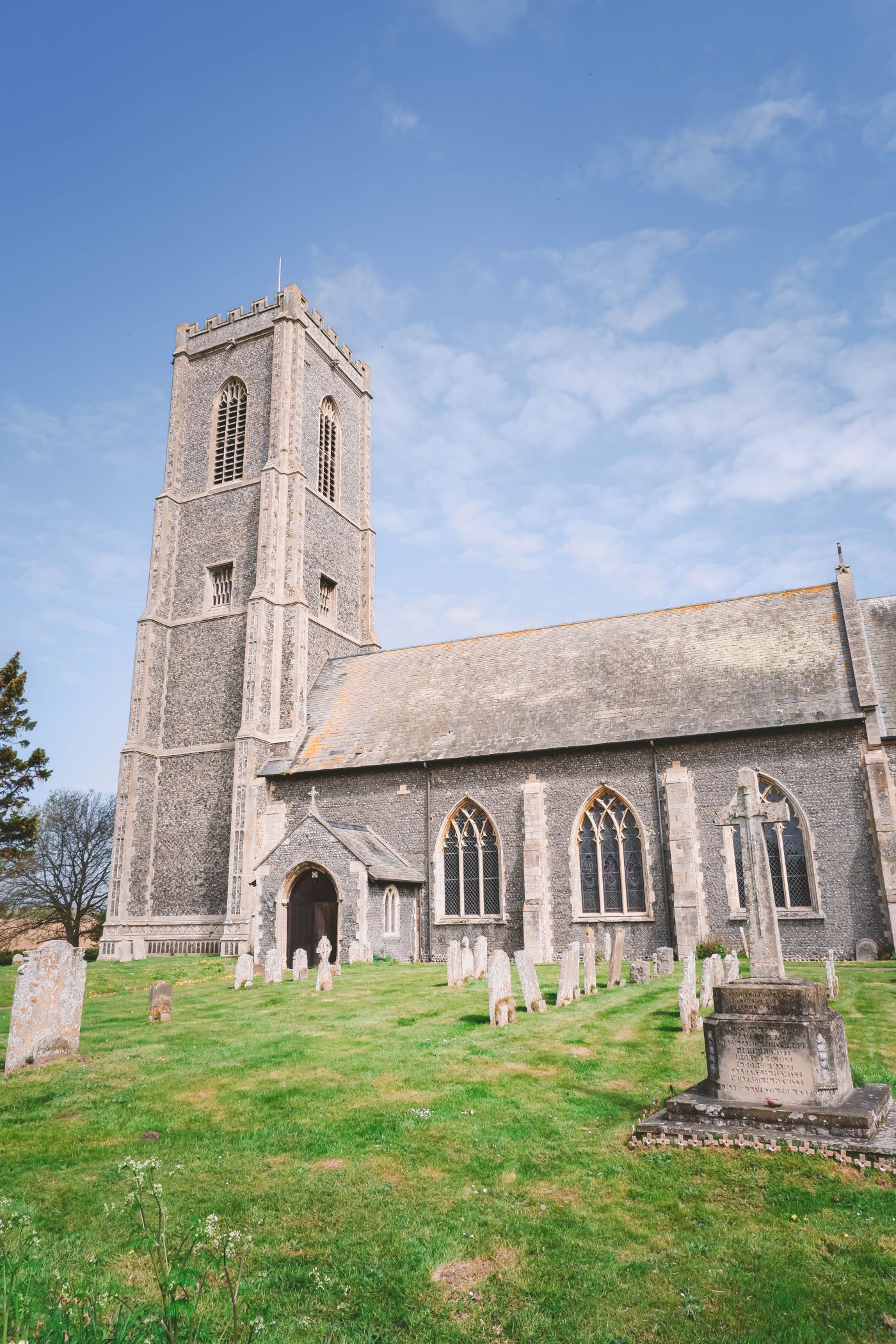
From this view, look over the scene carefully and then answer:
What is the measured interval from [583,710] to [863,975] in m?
9.54

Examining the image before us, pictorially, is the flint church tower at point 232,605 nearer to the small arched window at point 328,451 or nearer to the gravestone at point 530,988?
the small arched window at point 328,451

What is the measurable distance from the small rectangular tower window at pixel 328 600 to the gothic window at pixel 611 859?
13462 mm

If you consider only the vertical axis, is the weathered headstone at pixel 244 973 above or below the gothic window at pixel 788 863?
below

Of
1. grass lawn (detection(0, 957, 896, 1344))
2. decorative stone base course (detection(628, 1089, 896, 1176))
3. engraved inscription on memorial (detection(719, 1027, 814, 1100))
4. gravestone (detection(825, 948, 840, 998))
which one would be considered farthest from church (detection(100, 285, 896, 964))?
decorative stone base course (detection(628, 1089, 896, 1176))

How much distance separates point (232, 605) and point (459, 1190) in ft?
83.0

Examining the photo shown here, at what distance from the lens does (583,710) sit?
73.7ft

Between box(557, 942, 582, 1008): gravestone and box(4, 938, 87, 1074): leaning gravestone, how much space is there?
6851mm

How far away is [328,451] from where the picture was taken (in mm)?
32938

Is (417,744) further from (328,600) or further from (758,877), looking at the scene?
(758,877)

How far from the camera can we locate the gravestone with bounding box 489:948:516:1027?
1111 cm

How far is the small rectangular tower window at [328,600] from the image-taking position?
101 feet

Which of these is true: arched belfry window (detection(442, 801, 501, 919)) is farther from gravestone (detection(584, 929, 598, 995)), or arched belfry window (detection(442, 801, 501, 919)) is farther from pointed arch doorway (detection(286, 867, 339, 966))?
gravestone (detection(584, 929, 598, 995))

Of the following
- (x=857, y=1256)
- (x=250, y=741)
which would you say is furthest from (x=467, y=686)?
(x=857, y=1256)

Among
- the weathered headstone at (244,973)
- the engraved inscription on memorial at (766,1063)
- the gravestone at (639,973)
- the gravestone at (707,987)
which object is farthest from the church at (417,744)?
the engraved inscription on memorial at (766,1063)
